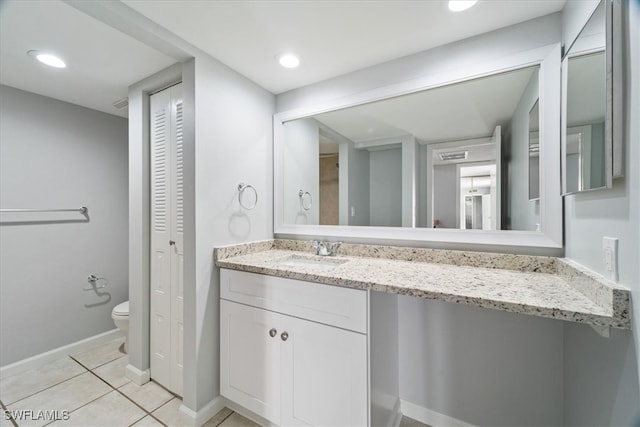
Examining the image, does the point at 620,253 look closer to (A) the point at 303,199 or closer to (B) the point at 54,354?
(A) the point at 303,199

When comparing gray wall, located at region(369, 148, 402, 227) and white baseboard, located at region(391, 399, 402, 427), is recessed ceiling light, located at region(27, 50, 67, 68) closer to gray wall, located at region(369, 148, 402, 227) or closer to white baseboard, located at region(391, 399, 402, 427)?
gray wall, located at region(369, 148, 402, 227)

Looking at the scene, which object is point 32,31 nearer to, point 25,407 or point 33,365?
point 25,407

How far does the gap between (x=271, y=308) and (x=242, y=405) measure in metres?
0.65

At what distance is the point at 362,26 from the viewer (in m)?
1.35

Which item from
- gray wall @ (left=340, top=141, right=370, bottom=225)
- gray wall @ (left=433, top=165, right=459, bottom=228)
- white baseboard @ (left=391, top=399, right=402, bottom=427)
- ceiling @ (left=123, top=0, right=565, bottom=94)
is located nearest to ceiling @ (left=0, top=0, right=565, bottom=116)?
ceiling @ (left=123, top=0, right=565, bottom=94)

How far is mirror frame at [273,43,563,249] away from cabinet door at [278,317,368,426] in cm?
76

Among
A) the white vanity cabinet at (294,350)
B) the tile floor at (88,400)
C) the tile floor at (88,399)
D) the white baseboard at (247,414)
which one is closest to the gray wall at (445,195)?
the white vanity cabinet at (294,350)

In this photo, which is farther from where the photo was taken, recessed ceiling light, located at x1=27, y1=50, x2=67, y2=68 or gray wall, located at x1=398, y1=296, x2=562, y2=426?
recessed ceiling light, located at x1=27, y1=50, x2=67, y2=68

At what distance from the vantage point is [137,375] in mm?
1900

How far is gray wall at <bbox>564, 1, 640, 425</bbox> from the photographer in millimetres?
699

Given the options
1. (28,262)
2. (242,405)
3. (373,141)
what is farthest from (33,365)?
(373,141)

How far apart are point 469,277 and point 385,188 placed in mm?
758

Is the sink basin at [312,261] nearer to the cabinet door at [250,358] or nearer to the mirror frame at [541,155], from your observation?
the mirror frame at [541,155]

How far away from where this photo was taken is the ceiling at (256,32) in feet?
4.01
